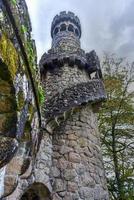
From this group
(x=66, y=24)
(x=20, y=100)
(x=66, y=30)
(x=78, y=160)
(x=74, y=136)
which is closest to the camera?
(x=20, y=100)

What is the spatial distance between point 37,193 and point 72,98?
2.52m

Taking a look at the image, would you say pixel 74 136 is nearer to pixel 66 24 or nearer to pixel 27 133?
pixel 27 133

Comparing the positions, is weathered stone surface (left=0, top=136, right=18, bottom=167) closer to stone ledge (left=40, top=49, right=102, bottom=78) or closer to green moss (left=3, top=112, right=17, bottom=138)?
green moss (left=3, top=112, right=17, bottom=138)

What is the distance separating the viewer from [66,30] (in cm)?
1216

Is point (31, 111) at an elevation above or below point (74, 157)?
below

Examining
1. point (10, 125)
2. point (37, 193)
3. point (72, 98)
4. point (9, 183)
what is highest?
point (72, 98)

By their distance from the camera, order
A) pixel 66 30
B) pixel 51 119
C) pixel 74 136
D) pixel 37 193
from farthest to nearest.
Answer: pixel 66 30, pixel 74 136, pixel 51 119, pixel 37 193

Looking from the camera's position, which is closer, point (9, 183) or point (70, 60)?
point (9, 183)

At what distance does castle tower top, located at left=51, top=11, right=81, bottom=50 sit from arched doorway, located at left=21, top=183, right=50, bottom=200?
6.44 metres

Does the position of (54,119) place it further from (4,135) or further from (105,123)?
(105,123)

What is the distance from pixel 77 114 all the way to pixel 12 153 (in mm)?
5207

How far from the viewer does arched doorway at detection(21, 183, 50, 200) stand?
5590 mm

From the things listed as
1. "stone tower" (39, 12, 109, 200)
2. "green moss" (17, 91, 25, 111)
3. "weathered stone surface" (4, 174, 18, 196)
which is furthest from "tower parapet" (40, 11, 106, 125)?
"green moss" (17, 91, 25, 111)

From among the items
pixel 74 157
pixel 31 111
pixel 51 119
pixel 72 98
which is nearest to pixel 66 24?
pixel 72 98
